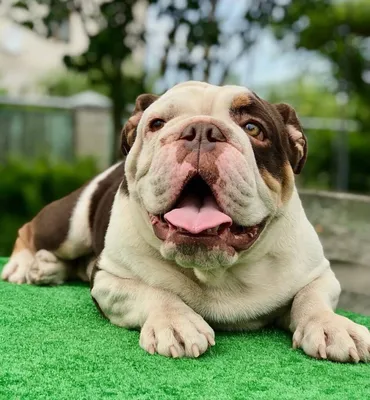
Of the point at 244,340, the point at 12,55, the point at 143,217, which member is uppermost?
the point at 143,217

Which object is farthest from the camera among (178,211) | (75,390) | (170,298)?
(170,298)

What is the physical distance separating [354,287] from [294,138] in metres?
1.39

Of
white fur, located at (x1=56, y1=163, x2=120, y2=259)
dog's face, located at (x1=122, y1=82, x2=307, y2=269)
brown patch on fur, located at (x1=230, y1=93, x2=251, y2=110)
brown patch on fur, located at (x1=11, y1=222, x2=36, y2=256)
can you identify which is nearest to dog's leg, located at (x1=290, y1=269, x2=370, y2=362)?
dog's face, located at (x1=122, y1=82, x2=307, y2=269)

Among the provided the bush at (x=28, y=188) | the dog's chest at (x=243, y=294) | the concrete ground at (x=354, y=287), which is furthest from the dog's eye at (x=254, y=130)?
the bush at (x=28, y=188)

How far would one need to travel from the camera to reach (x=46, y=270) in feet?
13.4

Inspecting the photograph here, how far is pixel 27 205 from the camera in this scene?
7.23 m

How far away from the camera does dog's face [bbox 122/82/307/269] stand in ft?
8.82

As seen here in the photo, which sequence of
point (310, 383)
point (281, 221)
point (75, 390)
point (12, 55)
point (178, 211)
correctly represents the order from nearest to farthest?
1. point (75, 390)
2. point (310, 383)
3. point (178, 211)
4. point (281, 221)
5. point (12, 55)

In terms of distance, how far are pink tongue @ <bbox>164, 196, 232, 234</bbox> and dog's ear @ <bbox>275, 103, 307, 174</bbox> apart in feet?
2.16

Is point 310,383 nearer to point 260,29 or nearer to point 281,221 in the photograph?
point 281,221

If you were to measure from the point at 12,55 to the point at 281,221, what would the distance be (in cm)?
2368

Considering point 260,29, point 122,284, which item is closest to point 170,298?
point 122,284

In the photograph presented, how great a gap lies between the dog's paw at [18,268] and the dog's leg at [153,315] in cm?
84

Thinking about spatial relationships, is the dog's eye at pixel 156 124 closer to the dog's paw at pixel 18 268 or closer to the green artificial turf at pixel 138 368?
the green artificial turf at pixel 138 368
